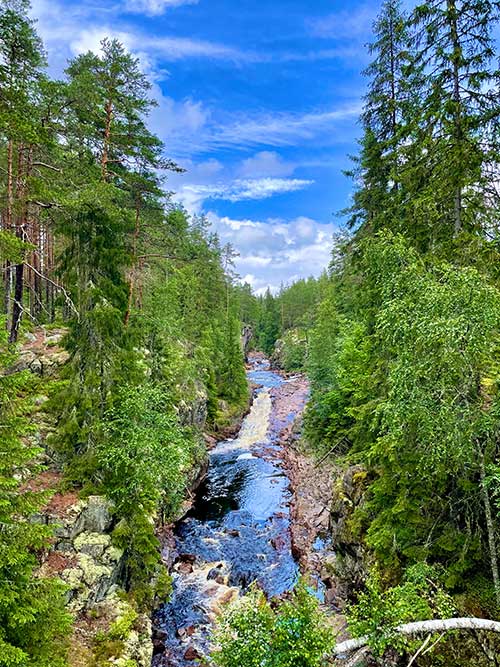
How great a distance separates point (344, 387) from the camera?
21.0 m

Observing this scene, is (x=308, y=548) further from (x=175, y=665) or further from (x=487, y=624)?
(x=487, y=624)

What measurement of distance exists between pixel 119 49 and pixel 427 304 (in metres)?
14.3

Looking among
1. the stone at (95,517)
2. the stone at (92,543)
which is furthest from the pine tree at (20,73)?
the stone at (92,543)

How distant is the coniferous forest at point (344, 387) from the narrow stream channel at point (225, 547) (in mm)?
326

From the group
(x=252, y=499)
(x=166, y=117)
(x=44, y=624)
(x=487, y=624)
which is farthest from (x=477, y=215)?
(x=252, y=499)

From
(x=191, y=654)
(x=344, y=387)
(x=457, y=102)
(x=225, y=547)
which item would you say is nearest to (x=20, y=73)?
(x=457, y=102)

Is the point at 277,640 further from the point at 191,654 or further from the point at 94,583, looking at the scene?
the point at 191,654

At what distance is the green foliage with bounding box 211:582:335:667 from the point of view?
5.36m

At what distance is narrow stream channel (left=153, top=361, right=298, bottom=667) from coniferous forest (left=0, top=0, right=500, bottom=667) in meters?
0.33

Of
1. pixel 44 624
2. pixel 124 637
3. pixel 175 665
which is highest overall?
pixel 44 624

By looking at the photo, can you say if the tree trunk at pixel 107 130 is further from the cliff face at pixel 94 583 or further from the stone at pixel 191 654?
the stone at pixel 191 654

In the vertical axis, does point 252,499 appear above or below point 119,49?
below

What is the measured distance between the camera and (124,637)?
10.3 m

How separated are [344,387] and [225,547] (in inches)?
374
